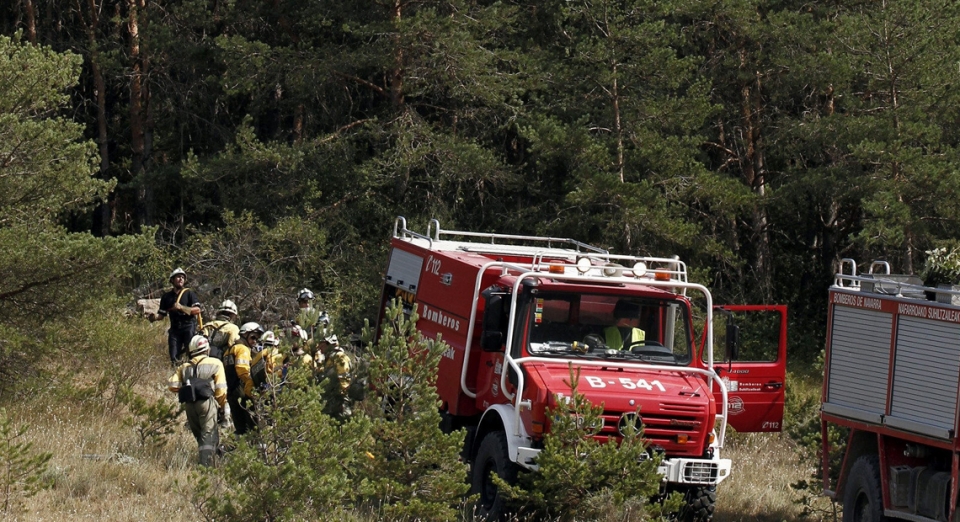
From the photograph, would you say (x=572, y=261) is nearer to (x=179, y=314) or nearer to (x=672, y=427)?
(x=672, y=427)

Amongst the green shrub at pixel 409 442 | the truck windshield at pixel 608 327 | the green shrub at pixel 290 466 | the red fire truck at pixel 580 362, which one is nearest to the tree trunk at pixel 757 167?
the red fire truck at pixel 580 362

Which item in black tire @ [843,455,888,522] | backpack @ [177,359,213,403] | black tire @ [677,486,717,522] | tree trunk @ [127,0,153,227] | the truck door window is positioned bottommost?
the truck door window

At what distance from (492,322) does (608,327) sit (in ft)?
3.43

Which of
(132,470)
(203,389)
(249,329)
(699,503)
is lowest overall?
(132,470)

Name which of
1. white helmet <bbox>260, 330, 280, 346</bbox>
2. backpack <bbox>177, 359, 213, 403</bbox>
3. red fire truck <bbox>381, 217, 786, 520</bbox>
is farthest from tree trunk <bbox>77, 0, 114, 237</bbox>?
red fire truck <bbox>381, 217, 786, 520</bbox>

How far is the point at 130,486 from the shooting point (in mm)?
10062

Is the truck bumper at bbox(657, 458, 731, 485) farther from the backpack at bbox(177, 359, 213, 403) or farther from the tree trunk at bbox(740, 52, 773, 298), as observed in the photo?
the tree trunk at bbox(740, 52, 773, 298)

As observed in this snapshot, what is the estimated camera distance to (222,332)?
11844 mm

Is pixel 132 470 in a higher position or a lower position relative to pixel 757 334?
higher

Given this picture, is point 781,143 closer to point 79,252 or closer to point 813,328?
point 813,328

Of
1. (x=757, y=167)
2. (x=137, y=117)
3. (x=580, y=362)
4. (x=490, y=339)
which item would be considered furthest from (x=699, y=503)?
(x=137, y=117)

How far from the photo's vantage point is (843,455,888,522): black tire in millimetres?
9016

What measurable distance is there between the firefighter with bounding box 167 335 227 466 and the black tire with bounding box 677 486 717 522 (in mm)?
4097

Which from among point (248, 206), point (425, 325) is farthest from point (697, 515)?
point (248, 206)
